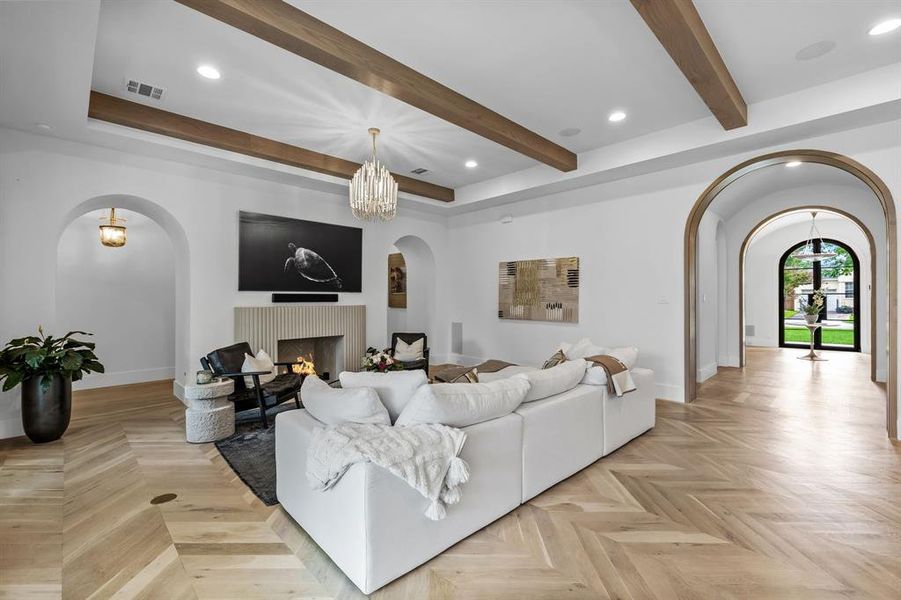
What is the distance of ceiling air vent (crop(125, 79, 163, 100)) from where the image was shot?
353 cm

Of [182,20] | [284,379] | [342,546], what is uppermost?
[182,20]

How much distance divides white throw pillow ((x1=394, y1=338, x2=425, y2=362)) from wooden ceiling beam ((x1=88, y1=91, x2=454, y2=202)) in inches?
102

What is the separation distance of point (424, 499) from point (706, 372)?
6042 mm

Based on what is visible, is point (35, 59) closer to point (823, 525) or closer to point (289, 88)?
point (289, 88)

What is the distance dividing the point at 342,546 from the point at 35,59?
3.44 m

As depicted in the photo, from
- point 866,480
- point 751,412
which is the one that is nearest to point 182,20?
point 866,480

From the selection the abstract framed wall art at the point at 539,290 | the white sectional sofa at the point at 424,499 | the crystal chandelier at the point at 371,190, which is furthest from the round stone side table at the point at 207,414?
the abstract framed wall art at the point at 539,290

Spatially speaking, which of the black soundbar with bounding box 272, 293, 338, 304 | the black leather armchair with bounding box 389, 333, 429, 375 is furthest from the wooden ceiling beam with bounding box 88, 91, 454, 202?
the black leather armchair with bounding box 389, 333, 429, 375

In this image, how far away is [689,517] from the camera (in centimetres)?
247

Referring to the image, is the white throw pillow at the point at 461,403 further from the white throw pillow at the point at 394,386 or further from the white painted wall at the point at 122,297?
the white painted wall at the point at 122,297

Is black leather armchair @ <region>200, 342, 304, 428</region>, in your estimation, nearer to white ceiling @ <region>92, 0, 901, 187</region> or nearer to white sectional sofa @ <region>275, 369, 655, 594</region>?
white sectional sofa @ <region>275, 369, 655, 594</region>

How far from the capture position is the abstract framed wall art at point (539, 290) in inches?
241

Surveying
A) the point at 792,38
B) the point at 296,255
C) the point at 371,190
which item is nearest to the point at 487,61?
the point at 371,190

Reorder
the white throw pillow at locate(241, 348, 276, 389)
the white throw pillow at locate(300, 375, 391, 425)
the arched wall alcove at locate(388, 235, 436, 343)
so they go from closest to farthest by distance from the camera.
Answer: the white throw pillow at locate(300, 375, 391, 425) → the white throw pillow at locate(241, 348, 276, 389) → the arched wall alcove at locate(388, 235, 436, 343)
